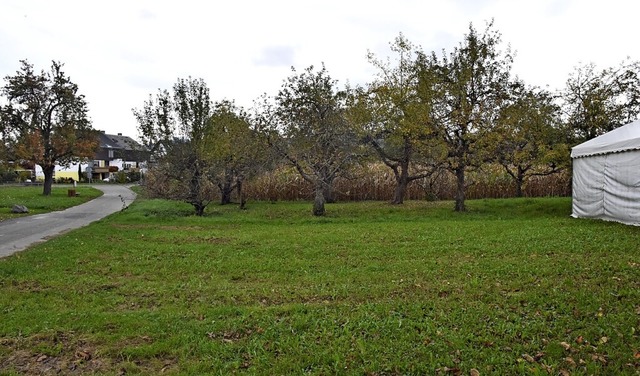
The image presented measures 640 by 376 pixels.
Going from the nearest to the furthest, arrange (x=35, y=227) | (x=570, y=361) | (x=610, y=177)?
(x=570, y=361) < (x=610, y=177) < (x=35, y=227)

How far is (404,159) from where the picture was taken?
18672 mm

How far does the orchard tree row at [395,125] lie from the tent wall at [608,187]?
2.33 m

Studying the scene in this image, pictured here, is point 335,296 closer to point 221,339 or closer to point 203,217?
point 221,339

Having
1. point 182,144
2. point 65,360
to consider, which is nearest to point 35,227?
point 182,144

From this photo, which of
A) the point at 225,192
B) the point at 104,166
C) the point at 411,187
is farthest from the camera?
the point at 104,166

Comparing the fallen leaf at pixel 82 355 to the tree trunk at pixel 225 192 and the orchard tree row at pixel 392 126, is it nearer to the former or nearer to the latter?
the orchard tree row at pixel 392 126

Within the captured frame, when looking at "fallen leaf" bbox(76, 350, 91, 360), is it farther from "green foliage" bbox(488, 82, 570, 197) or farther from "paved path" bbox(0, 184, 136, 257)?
"green foliage" bbox(488, 82, 570, 197)

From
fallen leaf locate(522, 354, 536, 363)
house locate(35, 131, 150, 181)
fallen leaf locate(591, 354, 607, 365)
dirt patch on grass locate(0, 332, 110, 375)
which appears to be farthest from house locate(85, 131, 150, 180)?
fallen leaf locate(591, 354, 607, 365)

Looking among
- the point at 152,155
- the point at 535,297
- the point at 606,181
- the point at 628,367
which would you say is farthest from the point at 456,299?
the point at 152,155

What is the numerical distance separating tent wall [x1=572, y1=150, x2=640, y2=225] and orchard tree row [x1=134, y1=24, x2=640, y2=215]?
2.33 metres

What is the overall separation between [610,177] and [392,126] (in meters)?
7.65

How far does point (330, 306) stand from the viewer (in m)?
5.03

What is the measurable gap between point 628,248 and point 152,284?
7941 millimetres

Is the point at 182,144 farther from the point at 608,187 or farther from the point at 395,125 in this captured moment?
the point at 608,187
